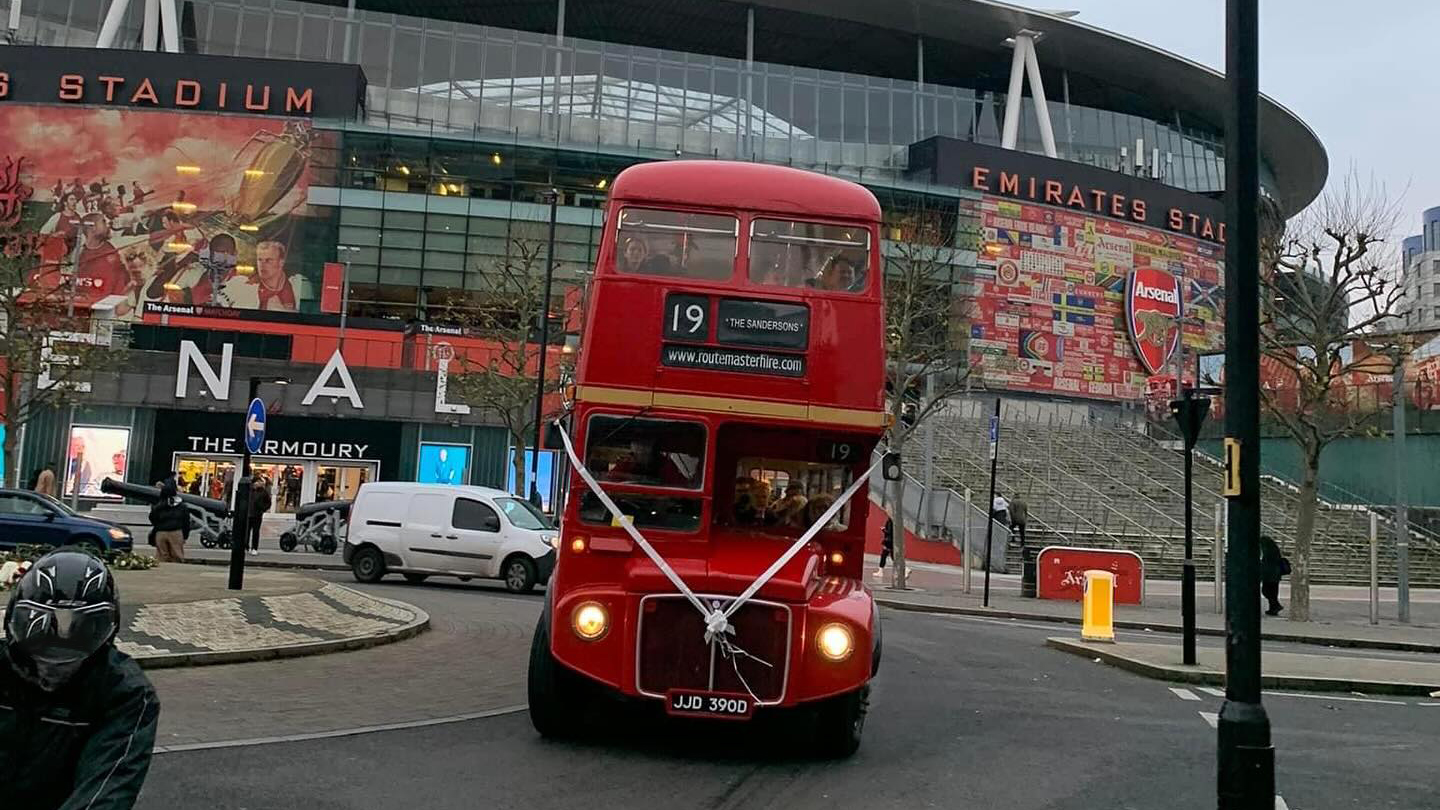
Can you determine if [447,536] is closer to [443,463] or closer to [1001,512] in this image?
[1001,512]

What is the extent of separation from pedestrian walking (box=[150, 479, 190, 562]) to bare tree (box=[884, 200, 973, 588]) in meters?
12.6

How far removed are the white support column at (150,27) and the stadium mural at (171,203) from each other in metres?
5.99

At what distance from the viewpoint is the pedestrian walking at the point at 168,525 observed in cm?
1978

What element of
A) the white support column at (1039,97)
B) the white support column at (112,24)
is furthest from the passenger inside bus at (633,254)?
the white support column at (1039,97)

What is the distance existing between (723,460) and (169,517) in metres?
15.0

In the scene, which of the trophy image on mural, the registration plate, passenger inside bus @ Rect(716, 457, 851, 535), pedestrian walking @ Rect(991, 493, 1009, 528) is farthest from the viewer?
the trophy image on mural

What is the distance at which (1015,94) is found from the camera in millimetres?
59656

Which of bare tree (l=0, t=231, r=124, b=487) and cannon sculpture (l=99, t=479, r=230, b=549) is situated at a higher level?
bare tree (l=0, t=231, r=124, b=487)

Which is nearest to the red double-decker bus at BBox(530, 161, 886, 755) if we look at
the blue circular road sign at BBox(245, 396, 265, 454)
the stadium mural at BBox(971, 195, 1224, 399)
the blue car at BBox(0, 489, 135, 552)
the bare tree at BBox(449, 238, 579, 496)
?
the blue circular road sign at BBox(245, 396, 265, 454)

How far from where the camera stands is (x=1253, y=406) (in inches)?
246

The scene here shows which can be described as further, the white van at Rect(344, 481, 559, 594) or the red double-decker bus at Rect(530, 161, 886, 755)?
the white van at Rect(344, 481, 559, 594)

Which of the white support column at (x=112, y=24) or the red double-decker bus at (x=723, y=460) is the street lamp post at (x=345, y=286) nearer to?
the white support column at (x=112, y=24)

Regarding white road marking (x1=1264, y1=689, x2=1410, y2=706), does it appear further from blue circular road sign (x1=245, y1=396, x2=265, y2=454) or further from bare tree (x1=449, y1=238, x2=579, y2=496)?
bare tree (x1=449, y1=238, x2=579, y2=496)

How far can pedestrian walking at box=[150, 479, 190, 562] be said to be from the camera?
64.9 ft
